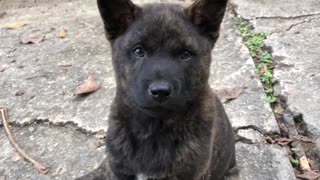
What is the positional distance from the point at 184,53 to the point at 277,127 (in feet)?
4.72

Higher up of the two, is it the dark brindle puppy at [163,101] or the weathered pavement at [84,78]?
the dark brindle puppy at [163,101]

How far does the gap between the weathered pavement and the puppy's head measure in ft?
3.31

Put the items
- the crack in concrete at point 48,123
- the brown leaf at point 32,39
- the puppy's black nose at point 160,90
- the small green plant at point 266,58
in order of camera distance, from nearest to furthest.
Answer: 1. the puppy's black nose at point 160,90
2. the crack in concrete at point 48,123
3. the small green plant at point 266,58
4. the brown leaf at point 32,39

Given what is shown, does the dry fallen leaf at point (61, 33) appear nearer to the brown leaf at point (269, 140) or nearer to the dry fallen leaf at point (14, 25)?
the dry fallen leaf at point (14, 25)

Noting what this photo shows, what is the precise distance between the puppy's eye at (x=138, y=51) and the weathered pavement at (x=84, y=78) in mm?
1176

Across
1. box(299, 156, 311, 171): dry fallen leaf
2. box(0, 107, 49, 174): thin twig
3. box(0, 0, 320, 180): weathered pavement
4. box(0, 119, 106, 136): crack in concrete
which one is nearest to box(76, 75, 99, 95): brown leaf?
box(0, 0, 320, 180): weathered pavement

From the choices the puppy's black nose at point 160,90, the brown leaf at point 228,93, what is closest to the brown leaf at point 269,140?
the brown leaf at point 228,93

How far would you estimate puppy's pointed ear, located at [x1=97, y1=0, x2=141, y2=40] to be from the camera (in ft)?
11.4

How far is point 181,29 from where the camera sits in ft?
11.2

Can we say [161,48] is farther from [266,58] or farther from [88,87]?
[266,58]

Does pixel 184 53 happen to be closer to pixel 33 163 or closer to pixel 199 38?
pixel 199 38

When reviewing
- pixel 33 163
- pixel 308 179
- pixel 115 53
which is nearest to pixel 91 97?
pixel 33 163

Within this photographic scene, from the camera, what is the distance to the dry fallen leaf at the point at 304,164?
4199 millimetres

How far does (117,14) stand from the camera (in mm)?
3520
